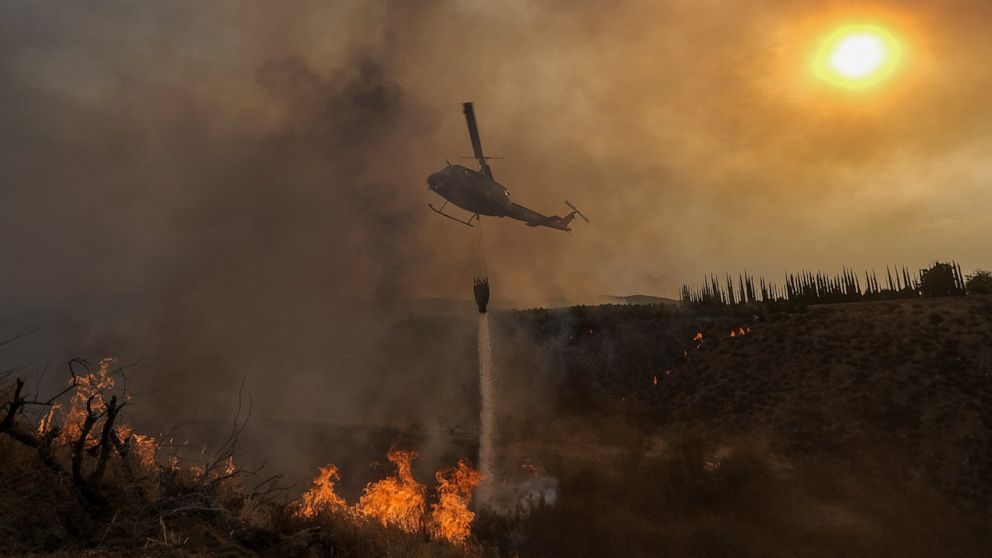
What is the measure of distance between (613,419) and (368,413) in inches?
927

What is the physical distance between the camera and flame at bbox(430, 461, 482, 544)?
19438mm

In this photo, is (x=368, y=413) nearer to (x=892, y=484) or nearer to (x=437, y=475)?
(x=437, y=475)

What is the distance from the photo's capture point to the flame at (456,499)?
1944 cm

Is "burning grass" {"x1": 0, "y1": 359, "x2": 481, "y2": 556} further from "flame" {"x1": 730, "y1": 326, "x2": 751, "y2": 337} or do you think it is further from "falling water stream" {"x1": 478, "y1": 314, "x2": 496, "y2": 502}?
"flame" {"x1": 730, "y1": 326, "x2": 751, "y2": 337}

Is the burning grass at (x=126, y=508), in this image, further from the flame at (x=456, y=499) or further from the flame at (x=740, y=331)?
the flame at (x=740, y=331)

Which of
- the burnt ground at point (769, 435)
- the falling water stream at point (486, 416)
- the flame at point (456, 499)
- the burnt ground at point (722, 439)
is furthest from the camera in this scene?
the falling water stream at point (486, 416)

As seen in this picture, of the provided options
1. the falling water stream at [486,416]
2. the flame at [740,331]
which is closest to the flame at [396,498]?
the falling water stream at [486,416]

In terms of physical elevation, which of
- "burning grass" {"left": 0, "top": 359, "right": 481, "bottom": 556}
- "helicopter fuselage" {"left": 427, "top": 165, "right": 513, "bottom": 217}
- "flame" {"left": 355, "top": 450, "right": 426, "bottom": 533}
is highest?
"helicopter fuselage" {"left": 427, "top": 165, "right": 513, "bottom": 217}

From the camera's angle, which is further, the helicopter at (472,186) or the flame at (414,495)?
the helicopter at (472,186)

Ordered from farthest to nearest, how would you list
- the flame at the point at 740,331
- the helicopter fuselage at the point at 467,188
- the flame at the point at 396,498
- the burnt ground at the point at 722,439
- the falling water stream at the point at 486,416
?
the flame at the point at 740,331
the helicopter fuselage at the point at 467,188
the falling water stream at the point at 486,416
the burnt ground at the point at 722,439
the flame at the point at 396,498

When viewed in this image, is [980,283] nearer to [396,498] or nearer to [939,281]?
[939,281]

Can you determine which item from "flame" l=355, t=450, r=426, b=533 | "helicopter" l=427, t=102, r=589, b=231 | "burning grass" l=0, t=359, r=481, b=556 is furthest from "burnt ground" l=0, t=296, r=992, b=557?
"helicopter" l=427, t=102, r=589, b=231

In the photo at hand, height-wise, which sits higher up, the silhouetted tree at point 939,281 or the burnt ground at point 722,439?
the silhouetted tree at point 939,281

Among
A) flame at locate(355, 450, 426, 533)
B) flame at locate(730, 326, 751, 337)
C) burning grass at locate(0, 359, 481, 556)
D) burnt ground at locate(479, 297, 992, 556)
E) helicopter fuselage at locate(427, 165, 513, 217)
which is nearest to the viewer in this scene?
burning grass at locate(0, 359, 481, 556)
